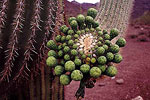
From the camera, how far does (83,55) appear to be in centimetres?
91

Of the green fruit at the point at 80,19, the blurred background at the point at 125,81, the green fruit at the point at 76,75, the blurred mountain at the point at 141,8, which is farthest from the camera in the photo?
the blurred mountain at the point at 141,8

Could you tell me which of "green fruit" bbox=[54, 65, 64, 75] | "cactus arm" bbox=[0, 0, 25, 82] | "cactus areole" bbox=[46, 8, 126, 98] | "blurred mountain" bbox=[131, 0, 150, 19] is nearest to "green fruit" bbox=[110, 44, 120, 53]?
"cactus areole" bbox=[46, 8, 126, 98]

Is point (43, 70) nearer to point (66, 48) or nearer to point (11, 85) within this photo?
point (11, 85)

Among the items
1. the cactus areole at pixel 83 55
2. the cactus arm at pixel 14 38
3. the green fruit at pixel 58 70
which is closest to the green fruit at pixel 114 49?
the cactus areole at pixel 83 55

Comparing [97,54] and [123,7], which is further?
[123,7]

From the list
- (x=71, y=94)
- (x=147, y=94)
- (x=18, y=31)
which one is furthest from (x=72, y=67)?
(x=147, y=94)

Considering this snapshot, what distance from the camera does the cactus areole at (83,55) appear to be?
888mm

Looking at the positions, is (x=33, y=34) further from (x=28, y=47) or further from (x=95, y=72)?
(x=95, y=72)

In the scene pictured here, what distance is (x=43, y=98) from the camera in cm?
134

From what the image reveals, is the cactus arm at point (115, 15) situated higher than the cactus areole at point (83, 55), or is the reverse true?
the cactus arm at point (115, 15)

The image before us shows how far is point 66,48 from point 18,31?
319 millimetres

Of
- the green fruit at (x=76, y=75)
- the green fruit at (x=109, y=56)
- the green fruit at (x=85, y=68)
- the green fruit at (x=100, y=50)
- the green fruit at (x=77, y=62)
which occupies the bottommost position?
the green fruit at (x=76, y=75)

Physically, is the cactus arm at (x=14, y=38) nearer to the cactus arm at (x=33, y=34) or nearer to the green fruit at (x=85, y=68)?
the cactus arm at (x=33, y=34)

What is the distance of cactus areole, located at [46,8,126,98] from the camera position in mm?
888
